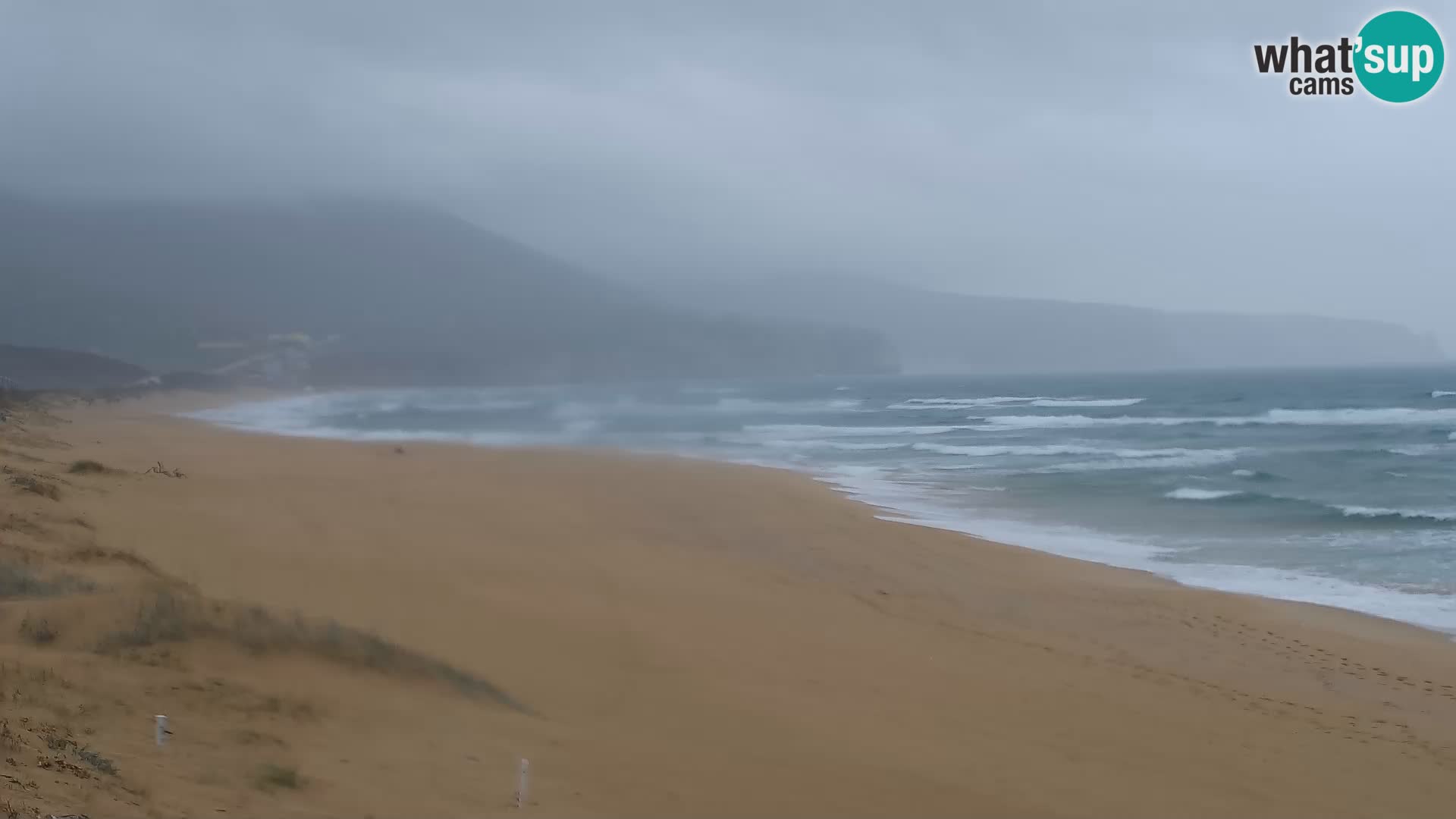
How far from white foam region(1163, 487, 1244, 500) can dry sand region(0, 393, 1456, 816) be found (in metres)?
7.63

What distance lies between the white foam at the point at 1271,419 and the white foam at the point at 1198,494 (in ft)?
64.0

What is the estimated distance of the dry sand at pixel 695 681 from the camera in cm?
466

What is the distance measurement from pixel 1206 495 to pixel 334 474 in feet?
55.6

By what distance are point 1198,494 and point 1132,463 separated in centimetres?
585

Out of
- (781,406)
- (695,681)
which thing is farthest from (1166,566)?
(781,406)

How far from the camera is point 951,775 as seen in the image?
5.42 metres

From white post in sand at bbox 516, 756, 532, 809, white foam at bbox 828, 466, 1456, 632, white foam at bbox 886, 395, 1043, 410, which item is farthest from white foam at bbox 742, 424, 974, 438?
white post in sand at bbox 516, 756, 532, 809

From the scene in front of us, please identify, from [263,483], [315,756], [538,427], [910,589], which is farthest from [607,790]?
[538,427]

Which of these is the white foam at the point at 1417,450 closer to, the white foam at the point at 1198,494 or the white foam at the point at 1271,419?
the white foam at the point at 1271,419

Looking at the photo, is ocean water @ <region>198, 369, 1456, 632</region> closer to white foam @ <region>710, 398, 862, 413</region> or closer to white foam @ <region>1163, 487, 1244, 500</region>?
white foam @ <region>1163, 487, 1244, 500</region>

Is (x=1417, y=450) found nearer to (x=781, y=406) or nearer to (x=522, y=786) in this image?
(x=522, y=786)

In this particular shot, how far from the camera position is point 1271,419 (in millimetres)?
41562

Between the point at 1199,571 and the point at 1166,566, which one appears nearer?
→ the point at 1199,571

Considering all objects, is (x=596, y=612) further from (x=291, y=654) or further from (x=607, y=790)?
(x=607, y=790)
